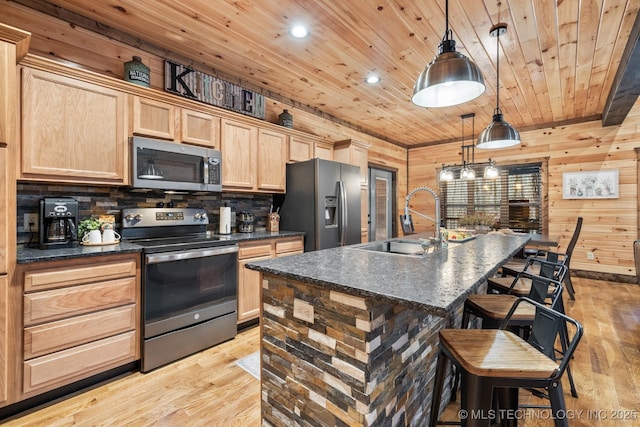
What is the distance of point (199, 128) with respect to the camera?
111 inches

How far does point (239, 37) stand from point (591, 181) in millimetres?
5568

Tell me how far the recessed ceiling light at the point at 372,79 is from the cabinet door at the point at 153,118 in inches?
81.1

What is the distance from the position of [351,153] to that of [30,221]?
11.2 ft

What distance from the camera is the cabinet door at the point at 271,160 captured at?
11.0 ft

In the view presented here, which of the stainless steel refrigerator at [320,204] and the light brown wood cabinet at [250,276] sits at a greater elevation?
the stainless steel refrigerator at [320,204]

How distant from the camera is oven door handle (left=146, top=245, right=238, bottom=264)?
2203mm

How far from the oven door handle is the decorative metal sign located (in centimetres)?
148

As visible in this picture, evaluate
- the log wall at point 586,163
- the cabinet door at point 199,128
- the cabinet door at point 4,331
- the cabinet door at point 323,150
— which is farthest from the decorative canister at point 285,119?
the cabinet door at point 4,331

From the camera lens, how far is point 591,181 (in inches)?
187

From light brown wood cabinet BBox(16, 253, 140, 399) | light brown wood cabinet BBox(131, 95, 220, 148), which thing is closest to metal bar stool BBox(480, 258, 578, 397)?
light brown wood cabinet BBox(16, 253, 140, 399)

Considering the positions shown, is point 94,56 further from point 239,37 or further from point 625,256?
point 625,256

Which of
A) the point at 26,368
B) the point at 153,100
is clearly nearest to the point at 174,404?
the point at 26,368

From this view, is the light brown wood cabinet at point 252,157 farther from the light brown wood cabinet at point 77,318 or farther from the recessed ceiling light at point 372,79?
the light brown wood cabinet at point 77,318

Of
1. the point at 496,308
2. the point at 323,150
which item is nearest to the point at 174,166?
the point at 323,150
